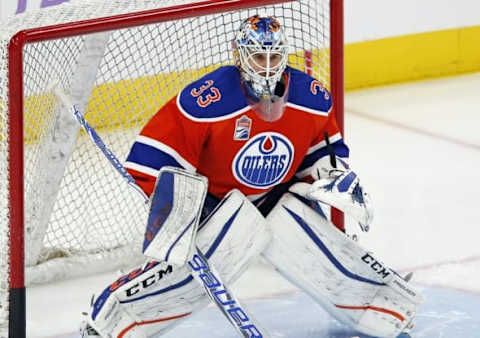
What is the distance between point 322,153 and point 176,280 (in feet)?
1.69

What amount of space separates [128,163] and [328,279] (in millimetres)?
585

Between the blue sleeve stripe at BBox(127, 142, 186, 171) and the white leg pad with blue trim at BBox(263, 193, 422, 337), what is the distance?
309 millimetres

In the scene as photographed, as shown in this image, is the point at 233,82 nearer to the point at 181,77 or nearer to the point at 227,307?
the point at 227,307

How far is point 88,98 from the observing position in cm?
369

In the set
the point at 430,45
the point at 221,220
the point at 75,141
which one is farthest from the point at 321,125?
the point at 430,45

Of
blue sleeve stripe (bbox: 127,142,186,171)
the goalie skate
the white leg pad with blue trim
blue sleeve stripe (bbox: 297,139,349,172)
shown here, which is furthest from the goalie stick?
blue sleeve stripe (bbox: 297,139,349,172)

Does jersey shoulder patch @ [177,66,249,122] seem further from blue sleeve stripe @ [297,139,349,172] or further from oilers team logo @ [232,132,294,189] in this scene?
blue sleeve stripe @ [297,139,349,172]

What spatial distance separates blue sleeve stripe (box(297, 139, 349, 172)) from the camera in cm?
328

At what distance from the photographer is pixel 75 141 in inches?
146

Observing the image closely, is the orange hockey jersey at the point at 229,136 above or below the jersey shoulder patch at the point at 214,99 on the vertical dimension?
below

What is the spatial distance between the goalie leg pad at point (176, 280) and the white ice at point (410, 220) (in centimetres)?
35

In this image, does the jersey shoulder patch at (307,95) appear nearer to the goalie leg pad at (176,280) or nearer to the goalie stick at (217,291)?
the goalie leg pad at (176,280)

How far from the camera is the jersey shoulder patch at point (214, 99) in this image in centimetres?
305

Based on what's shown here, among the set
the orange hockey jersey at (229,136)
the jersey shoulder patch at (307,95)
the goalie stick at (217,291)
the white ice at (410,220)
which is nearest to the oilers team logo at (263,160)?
the orange hockey jersey at (229,136)
